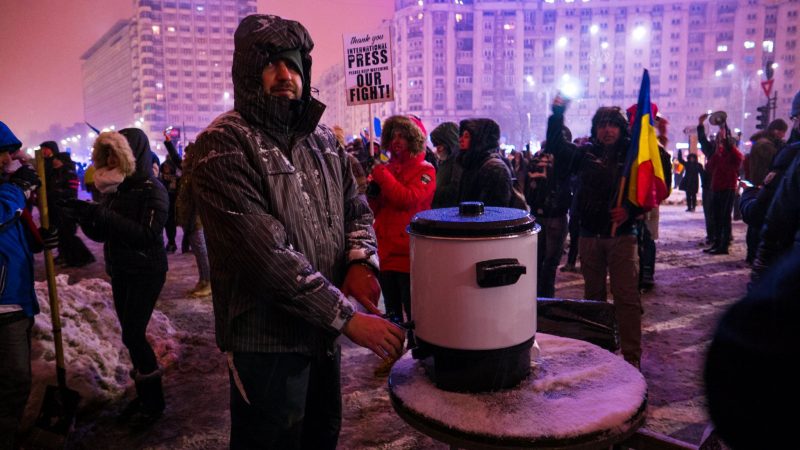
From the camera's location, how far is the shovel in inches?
144

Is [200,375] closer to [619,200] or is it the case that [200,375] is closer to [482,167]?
[482,167]

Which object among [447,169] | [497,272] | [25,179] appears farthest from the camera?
[447,169]

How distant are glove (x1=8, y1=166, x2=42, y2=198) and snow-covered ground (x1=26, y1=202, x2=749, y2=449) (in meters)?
1.79

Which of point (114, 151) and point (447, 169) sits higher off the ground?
point (114, 151)

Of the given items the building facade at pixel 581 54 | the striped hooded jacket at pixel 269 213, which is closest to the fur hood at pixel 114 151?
the striped hooded jacket at pixel 269 213

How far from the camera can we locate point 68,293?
18.0 ft

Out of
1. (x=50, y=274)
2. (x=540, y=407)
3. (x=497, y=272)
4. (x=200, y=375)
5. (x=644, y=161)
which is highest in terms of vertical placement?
(x=644, y=161)

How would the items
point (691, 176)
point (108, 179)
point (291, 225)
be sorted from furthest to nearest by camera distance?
point (691, 176)
point (108, 179)
point (291, 225)

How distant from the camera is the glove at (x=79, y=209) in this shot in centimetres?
350

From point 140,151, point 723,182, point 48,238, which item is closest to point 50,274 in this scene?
point 48,238

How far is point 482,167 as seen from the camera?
502 centimetres

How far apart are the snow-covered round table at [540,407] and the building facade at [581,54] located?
97.8m

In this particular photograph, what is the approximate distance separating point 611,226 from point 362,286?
321 centimetres

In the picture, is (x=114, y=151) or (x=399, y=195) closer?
(x=114, y=151)
